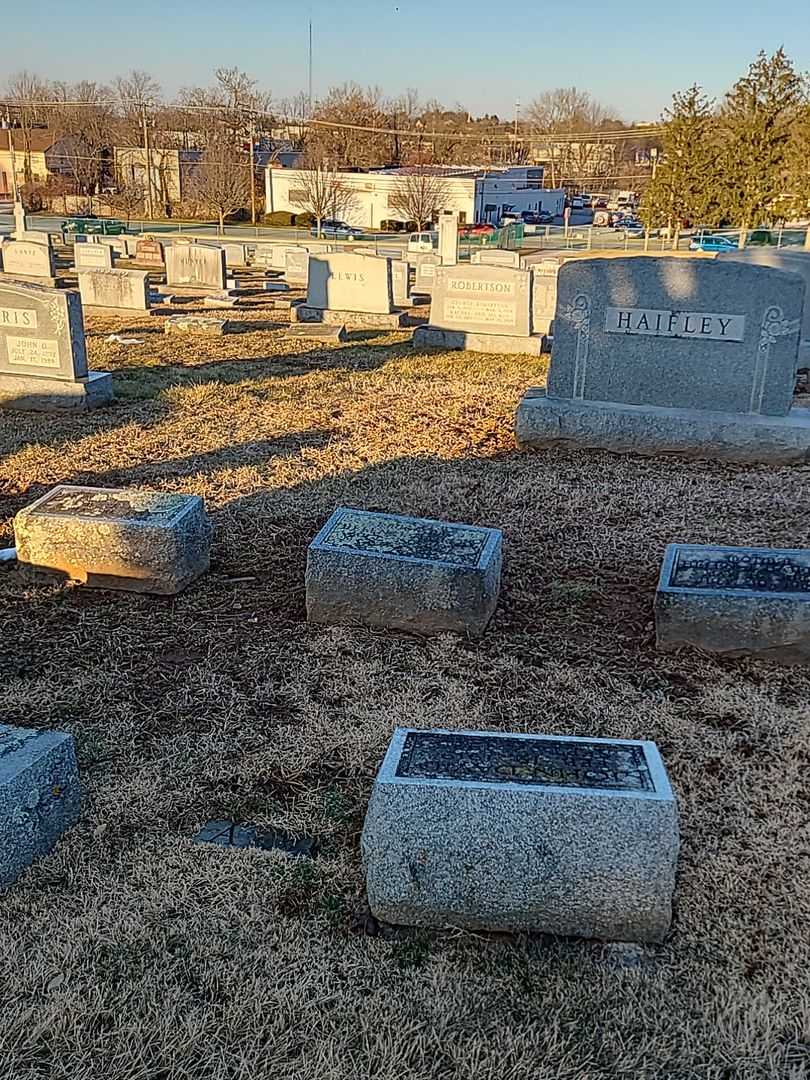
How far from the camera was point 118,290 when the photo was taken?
16.8m

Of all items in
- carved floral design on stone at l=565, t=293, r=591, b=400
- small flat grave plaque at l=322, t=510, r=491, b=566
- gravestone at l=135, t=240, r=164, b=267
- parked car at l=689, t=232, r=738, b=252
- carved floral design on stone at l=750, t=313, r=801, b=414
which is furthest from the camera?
parked car at l=689, t=232, r=738, b=252

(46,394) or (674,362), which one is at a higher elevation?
(674,362)

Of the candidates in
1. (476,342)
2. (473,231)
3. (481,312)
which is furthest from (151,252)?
(473,231)

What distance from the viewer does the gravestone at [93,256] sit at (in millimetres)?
23156

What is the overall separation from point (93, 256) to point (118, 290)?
779 centimetres

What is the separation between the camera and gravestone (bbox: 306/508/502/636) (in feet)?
15.9

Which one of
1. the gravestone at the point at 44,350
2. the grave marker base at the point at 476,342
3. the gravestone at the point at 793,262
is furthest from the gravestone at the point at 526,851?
the grave marker base at the point at 476,342

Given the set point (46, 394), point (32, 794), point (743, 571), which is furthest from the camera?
point (46, 394)

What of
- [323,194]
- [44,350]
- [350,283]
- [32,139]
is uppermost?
[32,139]

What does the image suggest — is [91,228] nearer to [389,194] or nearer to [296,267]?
[296,267]

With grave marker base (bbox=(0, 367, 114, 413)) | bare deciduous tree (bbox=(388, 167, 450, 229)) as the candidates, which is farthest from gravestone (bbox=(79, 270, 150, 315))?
bare deciduous tree (bbox=(388, 167, 450, 229))

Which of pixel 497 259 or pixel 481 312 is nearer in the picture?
pixel 481 312

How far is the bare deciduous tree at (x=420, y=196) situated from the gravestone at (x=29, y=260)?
26281 millimetres

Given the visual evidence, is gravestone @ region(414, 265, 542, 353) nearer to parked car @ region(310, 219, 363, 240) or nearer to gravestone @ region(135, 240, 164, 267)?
gravestone @ region(135, 240, 164, 267)
